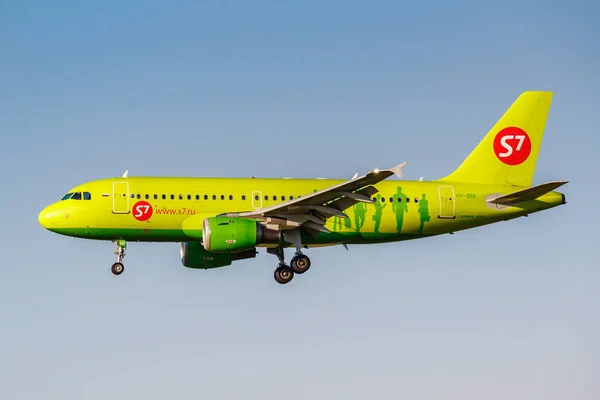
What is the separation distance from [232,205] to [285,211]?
10.0 feet

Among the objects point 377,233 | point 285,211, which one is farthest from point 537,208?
point 285,211

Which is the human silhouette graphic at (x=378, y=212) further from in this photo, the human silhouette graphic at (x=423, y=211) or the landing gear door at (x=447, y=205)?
the landing gear door at (x=447, y=205)

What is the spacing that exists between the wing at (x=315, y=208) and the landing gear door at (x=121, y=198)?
4806 mm

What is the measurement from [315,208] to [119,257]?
9.69m

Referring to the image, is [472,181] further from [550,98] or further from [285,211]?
[285,211]

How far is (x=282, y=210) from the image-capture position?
5344 cm

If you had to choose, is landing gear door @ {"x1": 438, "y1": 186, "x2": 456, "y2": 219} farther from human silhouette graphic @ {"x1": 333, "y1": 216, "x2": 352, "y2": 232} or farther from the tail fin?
human silhouette graphic @ {"x1": 333, "y1": 216, "x2": 352, "y2": 232}

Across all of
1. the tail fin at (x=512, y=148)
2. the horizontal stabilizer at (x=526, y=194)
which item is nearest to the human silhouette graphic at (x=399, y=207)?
the tail fin at (x=512, y=148)

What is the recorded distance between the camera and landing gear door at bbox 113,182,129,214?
54438mm

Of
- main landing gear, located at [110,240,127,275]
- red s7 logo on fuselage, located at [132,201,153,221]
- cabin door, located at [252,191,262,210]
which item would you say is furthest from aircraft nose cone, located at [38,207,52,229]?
cabin door, located at [252,191,262,210]

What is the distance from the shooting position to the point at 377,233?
56.7 metres

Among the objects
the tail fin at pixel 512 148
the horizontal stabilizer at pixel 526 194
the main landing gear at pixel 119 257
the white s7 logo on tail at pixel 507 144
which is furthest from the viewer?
the white s7 logo on tail at pixel 507 144

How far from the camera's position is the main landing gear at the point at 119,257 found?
2174 inches

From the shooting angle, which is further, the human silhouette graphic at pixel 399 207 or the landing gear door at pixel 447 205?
the landing gear door at pixel 447 205
